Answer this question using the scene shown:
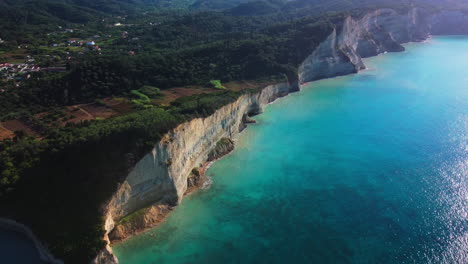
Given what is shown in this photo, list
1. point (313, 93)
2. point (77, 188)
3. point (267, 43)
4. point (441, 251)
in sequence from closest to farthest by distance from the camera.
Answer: point (441, 251), point (77, 188), point (313, 93), point (267, 43)

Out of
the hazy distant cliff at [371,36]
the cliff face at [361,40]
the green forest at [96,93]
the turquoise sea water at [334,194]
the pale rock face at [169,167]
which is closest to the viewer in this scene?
the turquoise sea water at [334,194]

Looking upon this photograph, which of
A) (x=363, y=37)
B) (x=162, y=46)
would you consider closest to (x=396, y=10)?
(x=363, y=37)

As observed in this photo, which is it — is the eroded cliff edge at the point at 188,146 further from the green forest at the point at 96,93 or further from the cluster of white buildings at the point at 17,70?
the cluster of white buildings at the point at 17,70

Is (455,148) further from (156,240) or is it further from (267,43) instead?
(267,43)

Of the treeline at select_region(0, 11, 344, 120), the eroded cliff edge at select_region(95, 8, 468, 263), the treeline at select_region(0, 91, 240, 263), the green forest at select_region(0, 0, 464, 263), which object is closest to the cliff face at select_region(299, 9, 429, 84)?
the eroded cliff edge at select_region(95, 8, 468, 263)

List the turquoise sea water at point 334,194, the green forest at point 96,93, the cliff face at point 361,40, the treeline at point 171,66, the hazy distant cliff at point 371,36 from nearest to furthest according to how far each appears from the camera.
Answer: the turquoise sea water at point 334,194 → the green forest at point 96,93 → the treeline at point 171,66 → the cliff face at point 361,40 → the hazy distant cliff at point 371,36

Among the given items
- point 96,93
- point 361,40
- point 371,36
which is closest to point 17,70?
point 96,93

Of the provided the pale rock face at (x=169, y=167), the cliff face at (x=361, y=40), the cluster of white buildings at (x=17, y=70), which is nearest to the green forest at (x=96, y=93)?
the pale rock face at (x=169, y=167)
